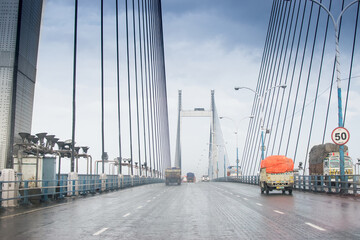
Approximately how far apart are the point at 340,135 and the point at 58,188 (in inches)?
602

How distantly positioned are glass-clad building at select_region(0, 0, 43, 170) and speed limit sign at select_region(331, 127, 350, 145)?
52.6 ft

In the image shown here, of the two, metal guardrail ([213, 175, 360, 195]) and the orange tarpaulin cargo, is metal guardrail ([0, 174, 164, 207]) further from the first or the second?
metal guardrail ([213, 175, 360, 195])

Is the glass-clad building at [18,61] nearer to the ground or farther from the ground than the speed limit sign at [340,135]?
farther from the ground

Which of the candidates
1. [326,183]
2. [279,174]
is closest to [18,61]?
[279,174]

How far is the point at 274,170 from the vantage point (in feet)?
86.7

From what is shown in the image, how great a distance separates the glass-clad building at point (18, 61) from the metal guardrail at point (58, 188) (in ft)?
4.73

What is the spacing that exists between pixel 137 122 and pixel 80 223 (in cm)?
4161

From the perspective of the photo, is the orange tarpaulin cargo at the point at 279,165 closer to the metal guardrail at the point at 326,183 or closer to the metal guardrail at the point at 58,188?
the metal guardrail at the point at 326,183

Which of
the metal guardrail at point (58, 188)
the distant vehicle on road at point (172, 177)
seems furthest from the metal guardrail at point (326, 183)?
the distant vehicle on road at point (172, 177)

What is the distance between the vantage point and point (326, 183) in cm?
3372

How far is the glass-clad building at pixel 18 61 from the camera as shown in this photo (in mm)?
23997

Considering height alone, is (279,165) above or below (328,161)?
below

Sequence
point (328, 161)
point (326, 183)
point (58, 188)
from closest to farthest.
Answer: point (58, 188) → point (326, 183) → point (328, 161)

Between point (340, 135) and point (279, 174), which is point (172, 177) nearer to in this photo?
point (279, 174)
